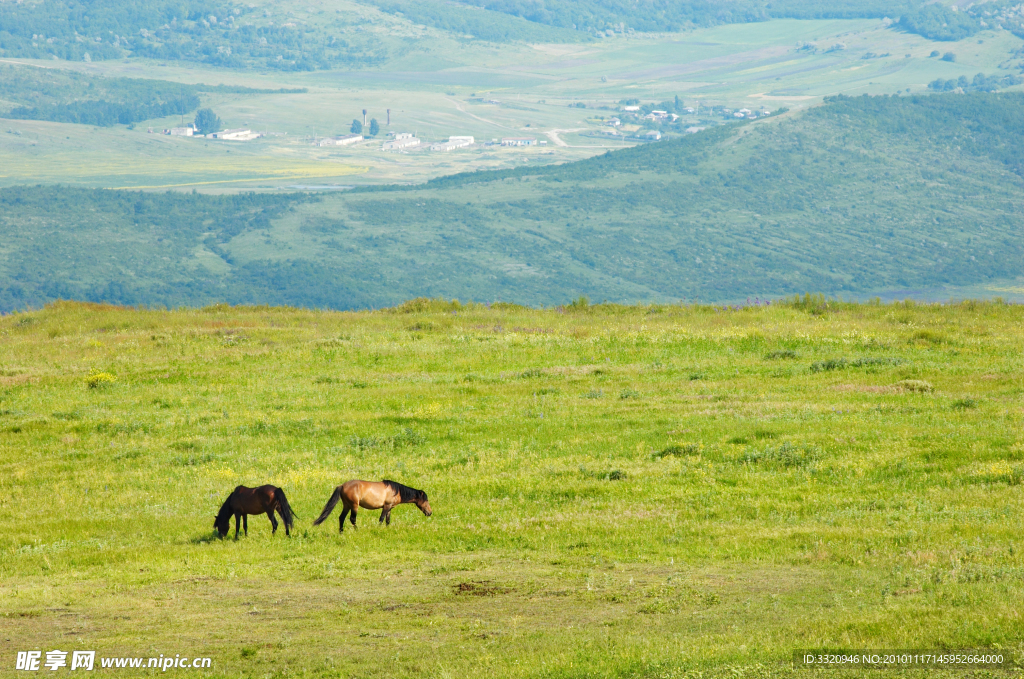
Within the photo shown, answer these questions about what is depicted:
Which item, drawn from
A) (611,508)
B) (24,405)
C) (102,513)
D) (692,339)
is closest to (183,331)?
(24,405)

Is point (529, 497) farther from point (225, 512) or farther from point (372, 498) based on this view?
point (225, 512)

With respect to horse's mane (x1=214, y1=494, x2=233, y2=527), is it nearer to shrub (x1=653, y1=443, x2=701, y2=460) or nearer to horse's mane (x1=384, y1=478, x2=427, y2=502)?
horse's mane (x1=384, y1=478, x2=427, y2=502)

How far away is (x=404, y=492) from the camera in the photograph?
16.0 metres

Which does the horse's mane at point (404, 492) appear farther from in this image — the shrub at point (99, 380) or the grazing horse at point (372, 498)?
the shrub at point (99, 380)

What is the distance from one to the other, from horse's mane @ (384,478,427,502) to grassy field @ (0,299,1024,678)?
428 mm

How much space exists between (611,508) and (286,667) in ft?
26.4

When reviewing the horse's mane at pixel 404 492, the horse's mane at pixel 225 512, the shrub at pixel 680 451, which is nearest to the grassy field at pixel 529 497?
the shrub at pixel 680 451

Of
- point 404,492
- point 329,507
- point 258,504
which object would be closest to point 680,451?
point 404,492

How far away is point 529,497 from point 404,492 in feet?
9.88

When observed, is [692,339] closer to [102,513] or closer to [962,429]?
[962,429]

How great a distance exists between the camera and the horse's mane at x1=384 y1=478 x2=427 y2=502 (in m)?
15.8

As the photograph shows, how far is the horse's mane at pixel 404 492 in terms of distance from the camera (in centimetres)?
1584

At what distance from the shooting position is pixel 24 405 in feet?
92.4

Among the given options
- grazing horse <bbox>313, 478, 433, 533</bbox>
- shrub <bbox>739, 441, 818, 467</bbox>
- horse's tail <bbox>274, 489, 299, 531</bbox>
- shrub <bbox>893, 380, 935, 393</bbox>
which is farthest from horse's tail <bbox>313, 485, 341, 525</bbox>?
shrub <bbox>893, 380, 935, 393</bbox>
